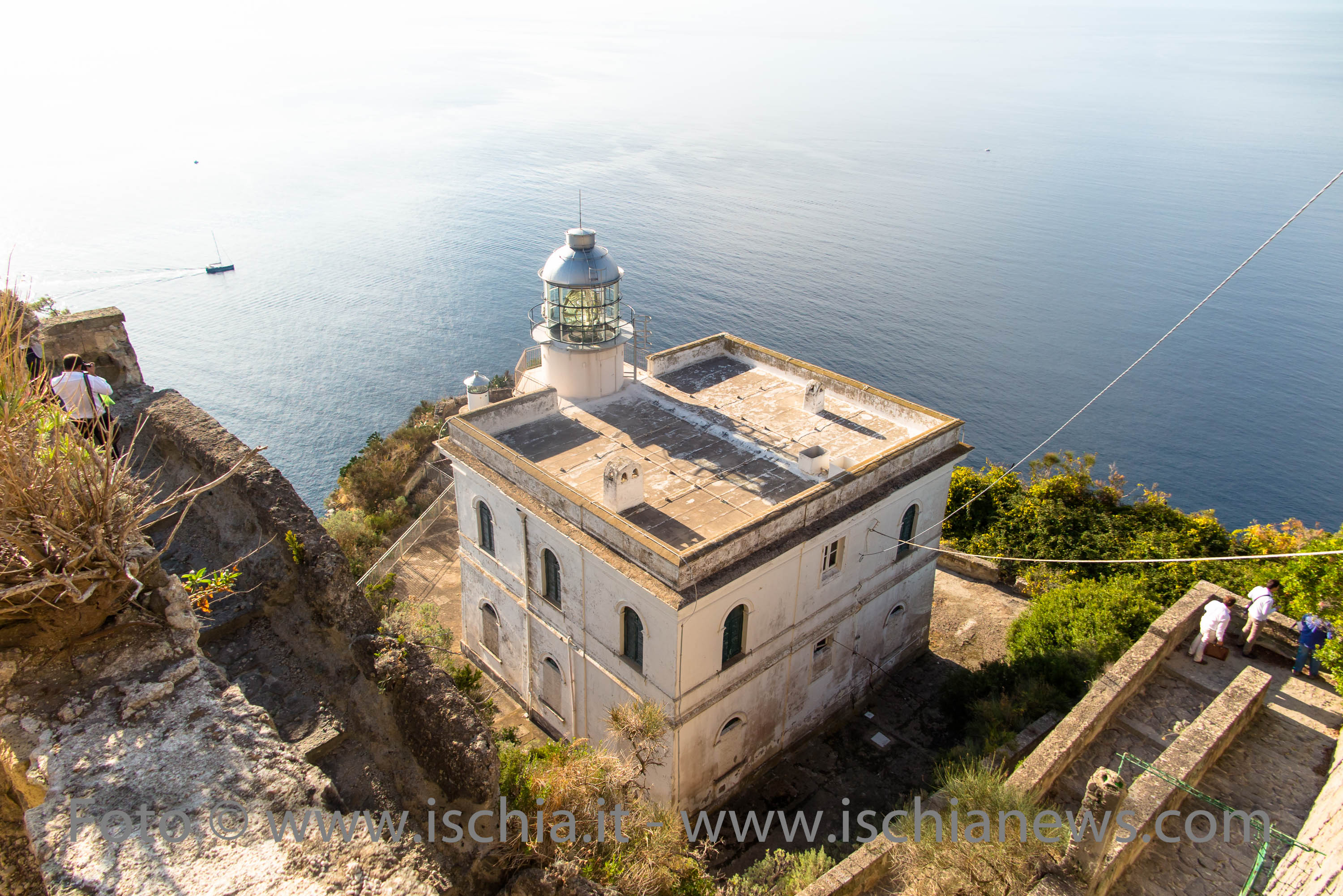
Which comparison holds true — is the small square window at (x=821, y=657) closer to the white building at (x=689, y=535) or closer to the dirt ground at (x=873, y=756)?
the white building at (x=689, y=535)

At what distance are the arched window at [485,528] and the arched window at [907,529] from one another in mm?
9905

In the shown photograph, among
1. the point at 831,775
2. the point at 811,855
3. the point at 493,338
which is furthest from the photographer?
the point at 493,338

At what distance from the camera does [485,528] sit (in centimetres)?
1883

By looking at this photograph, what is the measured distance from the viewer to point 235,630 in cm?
616

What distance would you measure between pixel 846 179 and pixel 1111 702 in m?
98.3

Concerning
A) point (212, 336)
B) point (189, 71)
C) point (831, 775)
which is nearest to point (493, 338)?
point (212, 336)

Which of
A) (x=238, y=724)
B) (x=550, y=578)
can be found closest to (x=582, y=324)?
(x=550, y=578)

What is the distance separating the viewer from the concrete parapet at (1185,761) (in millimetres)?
10156

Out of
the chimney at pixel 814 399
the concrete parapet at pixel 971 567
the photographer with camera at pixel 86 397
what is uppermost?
the photographer with camera at pixel 86 397

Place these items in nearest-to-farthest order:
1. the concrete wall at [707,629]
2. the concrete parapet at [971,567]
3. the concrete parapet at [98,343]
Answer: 1. the concrete parapet at [98,343]
2. the concrete wall at [707,629]
3. the concrete parapet at [971,567]

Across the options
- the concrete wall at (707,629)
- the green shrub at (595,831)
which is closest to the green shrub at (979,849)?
the green shrub at (595,831)

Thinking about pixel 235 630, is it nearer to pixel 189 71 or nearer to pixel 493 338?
pixel 493 338

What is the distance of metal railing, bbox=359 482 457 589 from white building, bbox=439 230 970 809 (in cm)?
420

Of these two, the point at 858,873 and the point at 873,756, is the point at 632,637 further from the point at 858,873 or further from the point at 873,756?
the point at 873,756
